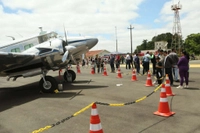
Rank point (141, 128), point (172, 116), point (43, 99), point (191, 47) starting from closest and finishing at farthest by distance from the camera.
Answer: point (141, 128) < point (172, 116) < point (43, 99) < point (191, 47)

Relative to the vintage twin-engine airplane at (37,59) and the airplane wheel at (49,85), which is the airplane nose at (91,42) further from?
the airplane wheel at (49,85)

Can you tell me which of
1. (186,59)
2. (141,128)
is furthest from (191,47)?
(141,128)

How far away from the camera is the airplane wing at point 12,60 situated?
28.0 feet

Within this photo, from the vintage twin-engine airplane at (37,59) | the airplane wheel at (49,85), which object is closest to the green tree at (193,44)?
the vintage twin-engine airplane at (37,59)

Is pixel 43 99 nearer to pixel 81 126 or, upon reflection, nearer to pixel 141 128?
pixel 81 126

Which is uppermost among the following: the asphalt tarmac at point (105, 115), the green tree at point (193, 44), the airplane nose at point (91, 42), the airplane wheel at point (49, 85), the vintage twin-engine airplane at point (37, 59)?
the green tree at point (193, 44)

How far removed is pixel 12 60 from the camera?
29.8 ft

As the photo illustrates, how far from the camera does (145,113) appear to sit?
620cm

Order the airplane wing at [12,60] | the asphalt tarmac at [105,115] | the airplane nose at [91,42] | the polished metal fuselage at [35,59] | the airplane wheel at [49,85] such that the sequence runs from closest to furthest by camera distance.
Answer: the asphalt tarmac at [105,115] → the airplane wing at [12,60] → the polished metal fuselage at [35,59] → the airplane wheel at [49,85] → the airplane nose at [91,42]

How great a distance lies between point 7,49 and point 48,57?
291 centimetres

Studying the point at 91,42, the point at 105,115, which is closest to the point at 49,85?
the point at 91,42

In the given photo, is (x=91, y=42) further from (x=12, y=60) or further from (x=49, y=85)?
(x=12, y=60)

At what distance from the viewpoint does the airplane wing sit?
8.52 meters

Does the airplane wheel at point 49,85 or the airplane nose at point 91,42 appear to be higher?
the airplane nose at point 91,42
